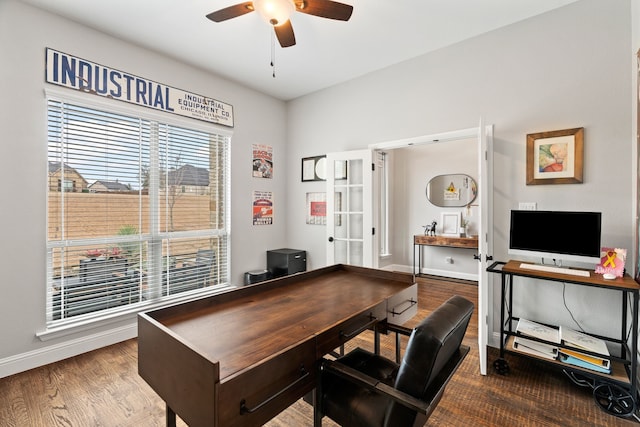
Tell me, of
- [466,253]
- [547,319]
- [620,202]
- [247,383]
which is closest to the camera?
[247,383]

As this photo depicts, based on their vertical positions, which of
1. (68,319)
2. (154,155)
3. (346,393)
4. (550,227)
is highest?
(154,155)

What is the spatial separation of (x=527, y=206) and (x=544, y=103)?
93 cm

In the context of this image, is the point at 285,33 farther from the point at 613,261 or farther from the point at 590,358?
the point at 590,358

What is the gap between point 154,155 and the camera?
10.7 ft

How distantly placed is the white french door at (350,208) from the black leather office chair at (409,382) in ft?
7.74

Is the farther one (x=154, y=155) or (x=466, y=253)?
(x=466, y=253)

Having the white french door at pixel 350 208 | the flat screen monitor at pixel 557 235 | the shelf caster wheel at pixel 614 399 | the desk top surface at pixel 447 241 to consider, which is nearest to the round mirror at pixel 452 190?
the desk top surface at pixel 447 241

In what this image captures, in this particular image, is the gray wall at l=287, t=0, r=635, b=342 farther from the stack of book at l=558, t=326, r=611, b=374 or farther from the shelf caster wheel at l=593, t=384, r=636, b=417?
the shelf caster wheel at l=593, t=384, r=636, b=417

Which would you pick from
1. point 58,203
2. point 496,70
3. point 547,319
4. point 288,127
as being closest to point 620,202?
point 547,319

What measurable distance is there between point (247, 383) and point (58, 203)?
111 inches

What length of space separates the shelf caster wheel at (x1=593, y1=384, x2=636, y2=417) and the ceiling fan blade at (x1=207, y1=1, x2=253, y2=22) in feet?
12.0

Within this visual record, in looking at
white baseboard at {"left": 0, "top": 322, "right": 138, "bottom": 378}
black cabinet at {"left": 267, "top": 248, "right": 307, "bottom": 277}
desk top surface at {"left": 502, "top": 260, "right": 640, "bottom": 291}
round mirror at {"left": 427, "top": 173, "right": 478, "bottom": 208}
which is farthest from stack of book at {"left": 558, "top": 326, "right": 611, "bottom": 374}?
white baseboard at {"left": 0, "top": 322, "right": 138, "bottom": 378}

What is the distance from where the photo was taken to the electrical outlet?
2628 mm

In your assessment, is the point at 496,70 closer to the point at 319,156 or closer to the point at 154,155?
the point at 319,156
